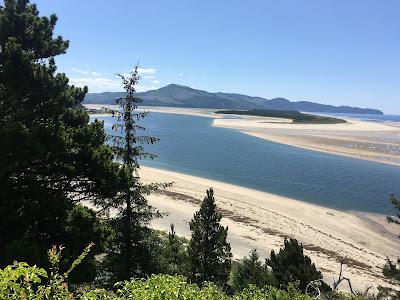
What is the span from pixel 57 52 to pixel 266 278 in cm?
1375

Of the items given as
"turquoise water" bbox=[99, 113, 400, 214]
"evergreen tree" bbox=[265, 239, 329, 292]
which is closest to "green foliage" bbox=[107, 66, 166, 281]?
"evergreen tree" bbox=[265, 239, 329, 292]

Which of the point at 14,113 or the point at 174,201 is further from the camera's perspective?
the point at 174,201

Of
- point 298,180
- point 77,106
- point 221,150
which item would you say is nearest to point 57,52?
point 77,106

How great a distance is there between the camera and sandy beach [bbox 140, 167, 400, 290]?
31984 mm

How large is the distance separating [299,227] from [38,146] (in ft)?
103

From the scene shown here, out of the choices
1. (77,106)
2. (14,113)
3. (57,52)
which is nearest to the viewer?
(14,113)

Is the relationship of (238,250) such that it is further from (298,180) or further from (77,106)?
(298,180)

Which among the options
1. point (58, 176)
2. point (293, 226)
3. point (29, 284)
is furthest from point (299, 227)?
point (29, 284)

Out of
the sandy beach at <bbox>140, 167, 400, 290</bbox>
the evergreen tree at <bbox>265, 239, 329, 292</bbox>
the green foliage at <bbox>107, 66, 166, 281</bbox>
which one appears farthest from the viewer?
the sandy beach at <bbox>140, 167, 400, 290</bbox>

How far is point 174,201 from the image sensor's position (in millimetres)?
46250

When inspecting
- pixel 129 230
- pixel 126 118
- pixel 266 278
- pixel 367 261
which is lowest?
pixel 367 261

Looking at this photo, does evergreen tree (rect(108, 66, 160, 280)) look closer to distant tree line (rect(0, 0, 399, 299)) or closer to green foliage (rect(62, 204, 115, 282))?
distant tree line (rect(0, 0, 399, 299))

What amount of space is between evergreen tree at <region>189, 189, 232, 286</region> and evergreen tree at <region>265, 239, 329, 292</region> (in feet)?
8.72

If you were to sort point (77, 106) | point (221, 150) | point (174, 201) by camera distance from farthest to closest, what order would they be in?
point (221, 150)
point (174, 201)
point (77, 106)
